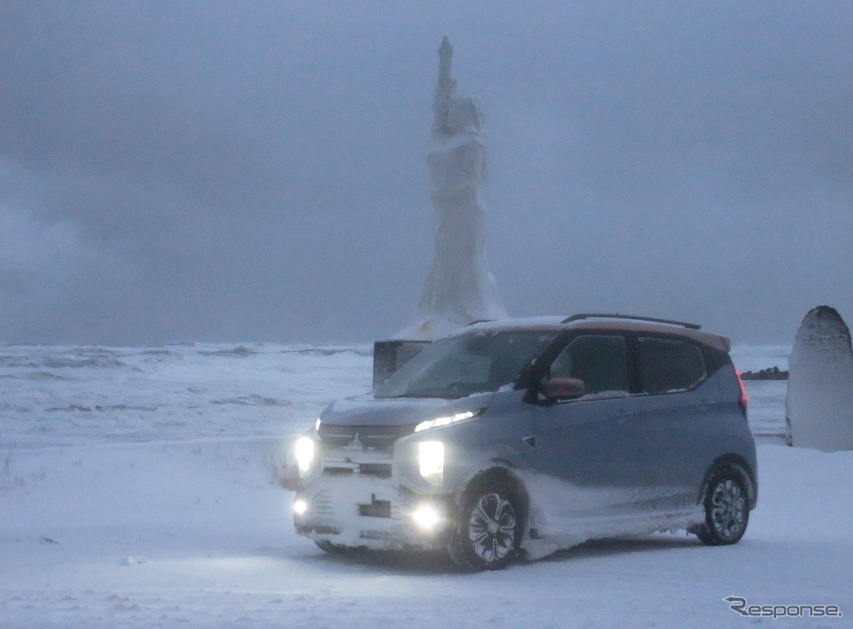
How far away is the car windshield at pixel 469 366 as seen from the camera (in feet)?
28.8

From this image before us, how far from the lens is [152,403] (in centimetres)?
3975

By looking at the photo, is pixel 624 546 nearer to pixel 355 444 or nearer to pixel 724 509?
pixel 724 509

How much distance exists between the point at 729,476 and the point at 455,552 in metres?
3.46

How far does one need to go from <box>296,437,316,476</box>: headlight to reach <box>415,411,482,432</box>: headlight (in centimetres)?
97

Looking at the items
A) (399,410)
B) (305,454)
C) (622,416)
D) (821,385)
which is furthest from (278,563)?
(821,385)

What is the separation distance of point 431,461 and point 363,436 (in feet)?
1.88

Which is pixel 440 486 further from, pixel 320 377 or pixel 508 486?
pixel 320 377

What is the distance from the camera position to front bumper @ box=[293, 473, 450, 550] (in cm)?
785

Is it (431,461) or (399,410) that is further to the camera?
(399,410)

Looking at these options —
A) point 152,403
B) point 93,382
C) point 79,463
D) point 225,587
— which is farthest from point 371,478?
point 93,382

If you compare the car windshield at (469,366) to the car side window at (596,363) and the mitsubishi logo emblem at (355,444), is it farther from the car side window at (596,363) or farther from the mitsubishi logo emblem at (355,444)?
the mitsubishi logo emblem at (355,444)

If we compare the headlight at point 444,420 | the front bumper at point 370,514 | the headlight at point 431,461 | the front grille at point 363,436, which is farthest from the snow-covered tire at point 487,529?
the front grille at point 363,436

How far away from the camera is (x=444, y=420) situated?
8.12m

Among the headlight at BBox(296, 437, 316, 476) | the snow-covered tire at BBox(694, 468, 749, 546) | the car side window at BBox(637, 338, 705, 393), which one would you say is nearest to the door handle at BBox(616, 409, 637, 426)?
the car side window at BBox(637, 338, 705, 393)
